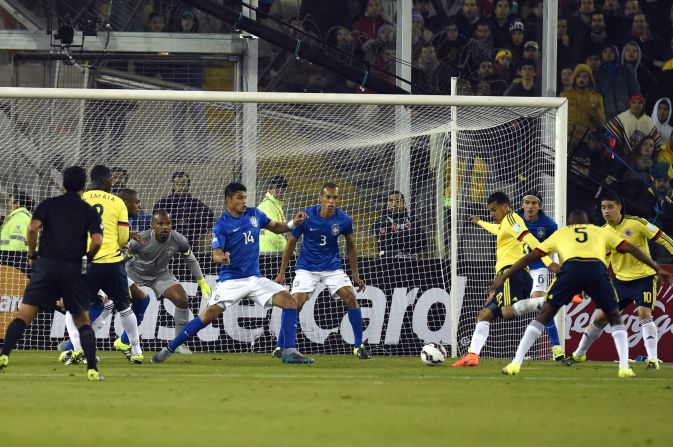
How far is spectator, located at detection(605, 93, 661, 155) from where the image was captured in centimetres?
2222

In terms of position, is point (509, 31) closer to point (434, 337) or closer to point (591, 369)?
point (434, 337)

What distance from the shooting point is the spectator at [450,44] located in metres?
21.8

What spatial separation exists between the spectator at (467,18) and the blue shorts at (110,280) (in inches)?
365

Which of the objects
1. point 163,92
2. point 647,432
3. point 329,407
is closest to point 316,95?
point 163,92

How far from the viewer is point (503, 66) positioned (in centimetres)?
2200

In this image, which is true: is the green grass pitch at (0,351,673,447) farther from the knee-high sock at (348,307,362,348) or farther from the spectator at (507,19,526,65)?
the spectator at (507,19,526,65)

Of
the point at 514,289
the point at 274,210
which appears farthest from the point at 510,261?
the point at 274,210

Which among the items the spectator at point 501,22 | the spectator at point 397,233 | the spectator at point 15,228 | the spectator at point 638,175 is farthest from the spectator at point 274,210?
the spectator at point 638,175

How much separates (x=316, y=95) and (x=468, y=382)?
Answer: 577 centimetres

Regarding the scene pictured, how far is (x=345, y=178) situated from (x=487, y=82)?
12.8 ft

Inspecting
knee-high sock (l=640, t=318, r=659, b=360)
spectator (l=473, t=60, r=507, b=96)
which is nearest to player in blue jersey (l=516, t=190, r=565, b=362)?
knee-high sock (l=640, t=318, r=659, b=360)

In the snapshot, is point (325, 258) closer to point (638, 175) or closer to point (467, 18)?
point (467, 18)

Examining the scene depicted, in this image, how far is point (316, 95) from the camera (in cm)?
1677

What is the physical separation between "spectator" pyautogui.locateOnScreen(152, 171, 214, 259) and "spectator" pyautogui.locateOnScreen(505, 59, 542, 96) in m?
6.16
